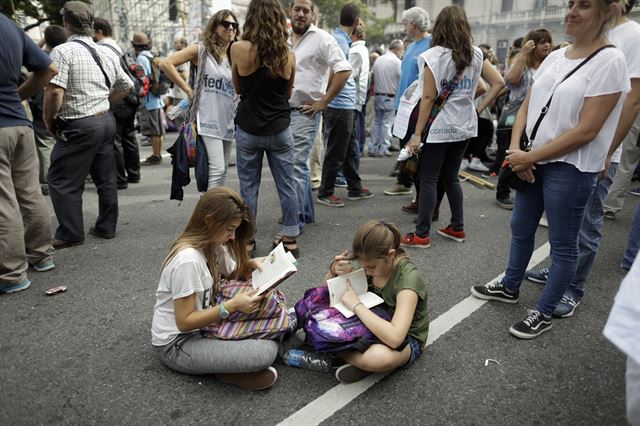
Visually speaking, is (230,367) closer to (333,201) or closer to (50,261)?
(50,261)

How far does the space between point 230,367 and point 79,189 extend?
249 cm

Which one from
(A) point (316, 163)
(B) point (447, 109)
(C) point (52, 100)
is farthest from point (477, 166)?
(C) point (52, 100)

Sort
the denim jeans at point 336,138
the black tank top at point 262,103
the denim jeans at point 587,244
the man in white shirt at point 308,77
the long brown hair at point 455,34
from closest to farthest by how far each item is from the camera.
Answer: the denim jeans at point 587,244 → the black tank top at point 262,103 → the long brown hair at point 455,34 → the man in white shirt at point 308,77 → the denim jeans at point 336,138

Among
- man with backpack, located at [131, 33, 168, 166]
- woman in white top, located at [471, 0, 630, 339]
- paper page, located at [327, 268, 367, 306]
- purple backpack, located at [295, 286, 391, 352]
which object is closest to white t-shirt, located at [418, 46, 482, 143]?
woman in white top, located at [471, 0, 630, 339]

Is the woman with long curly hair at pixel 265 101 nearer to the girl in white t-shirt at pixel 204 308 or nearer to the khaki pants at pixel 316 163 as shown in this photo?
the girl in white t-shirt at pixel 204 308

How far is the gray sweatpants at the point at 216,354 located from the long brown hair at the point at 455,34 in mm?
2560

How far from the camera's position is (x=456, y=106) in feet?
12.1

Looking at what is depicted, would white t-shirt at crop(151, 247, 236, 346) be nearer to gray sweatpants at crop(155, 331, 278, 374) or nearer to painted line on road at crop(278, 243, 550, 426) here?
gray sweatpants at crop(155, 331, 278, 374)

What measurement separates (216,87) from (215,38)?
38 cm

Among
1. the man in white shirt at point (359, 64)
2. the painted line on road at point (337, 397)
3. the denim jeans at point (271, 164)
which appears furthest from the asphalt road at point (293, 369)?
the man in white shirt at point (359, 64)

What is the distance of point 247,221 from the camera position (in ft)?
7.99

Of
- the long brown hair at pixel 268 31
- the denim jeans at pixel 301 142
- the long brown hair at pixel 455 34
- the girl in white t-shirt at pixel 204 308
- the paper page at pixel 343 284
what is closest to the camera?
the girl in white t-shirt at pixel 204 308

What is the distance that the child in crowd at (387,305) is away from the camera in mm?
2195

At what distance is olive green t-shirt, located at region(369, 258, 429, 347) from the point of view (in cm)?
229
